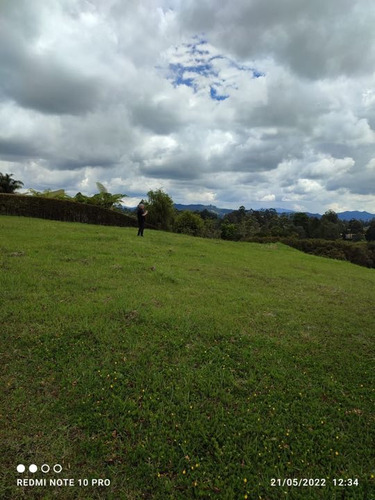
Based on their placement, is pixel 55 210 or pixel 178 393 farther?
pixel 55 210

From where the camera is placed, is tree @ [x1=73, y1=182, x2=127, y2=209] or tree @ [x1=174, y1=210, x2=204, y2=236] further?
tree @ [x1=174, y1=210, x2=204, y2=236]

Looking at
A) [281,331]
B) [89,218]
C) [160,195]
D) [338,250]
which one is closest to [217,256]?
[281,331]

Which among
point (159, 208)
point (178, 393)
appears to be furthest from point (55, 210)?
point (178, 393)

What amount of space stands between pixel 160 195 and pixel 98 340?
81.4ft

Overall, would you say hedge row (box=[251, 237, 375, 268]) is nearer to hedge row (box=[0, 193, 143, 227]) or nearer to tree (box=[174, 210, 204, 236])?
tree (box=[174, 210, 204, 236])

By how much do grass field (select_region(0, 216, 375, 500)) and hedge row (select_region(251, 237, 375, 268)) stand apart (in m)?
24.3

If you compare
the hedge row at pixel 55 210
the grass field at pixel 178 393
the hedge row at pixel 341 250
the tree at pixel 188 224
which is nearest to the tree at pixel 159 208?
the tree at pixel 188 224

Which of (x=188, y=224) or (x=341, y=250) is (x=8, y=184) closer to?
(x=188, y=224)

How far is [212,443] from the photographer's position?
290 centimetres

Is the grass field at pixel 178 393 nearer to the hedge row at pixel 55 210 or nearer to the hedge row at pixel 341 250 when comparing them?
the hedge row at pixel 55 210

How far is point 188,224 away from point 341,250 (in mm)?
16852

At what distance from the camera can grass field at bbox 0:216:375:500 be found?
2582 millimetres

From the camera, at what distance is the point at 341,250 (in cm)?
2948

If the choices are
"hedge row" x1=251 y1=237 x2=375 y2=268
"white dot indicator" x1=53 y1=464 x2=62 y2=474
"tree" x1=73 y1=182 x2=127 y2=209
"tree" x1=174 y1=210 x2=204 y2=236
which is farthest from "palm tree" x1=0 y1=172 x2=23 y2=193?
"white dot indicator" x1=53 y1=464 x2=62 y2=474
